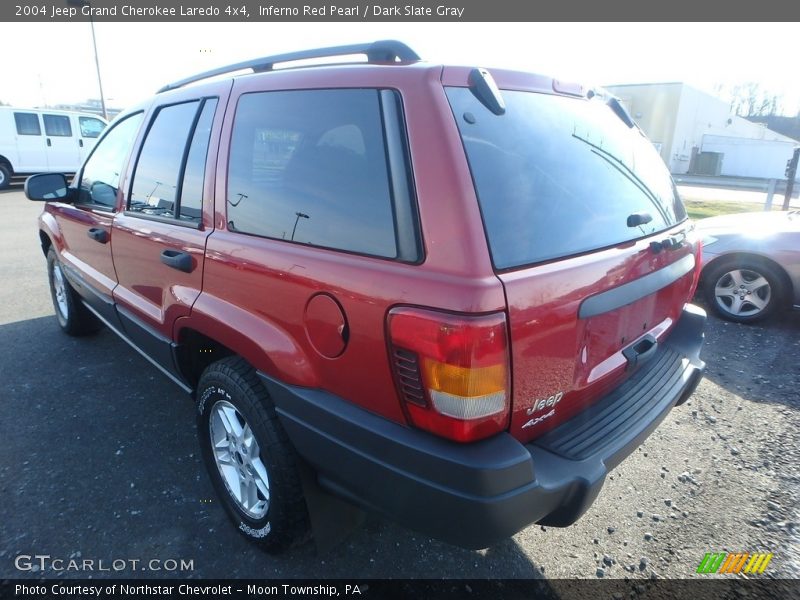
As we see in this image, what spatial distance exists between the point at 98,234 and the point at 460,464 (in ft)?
9.42

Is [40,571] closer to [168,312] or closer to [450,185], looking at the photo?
[168,312]

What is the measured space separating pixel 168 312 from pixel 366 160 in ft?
4.67

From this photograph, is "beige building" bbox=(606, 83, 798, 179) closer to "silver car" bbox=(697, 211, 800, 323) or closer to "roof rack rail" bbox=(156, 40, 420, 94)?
"silver car" bbox=(697, 211, 800, 323)

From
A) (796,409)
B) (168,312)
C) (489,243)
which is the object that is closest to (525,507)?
(489,243)

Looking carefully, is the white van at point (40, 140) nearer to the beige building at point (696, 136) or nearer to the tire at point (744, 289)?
the tire at point (744, 289)

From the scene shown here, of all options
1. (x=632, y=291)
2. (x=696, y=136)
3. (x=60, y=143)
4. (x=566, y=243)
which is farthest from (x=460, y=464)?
(x=696, y=136)

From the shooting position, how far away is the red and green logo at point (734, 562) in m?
2.14

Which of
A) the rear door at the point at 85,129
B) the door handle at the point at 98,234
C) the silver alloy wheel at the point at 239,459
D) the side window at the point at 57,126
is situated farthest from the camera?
the rear door at the point at 85,129

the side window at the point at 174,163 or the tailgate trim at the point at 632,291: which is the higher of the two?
the side window at the point at 174,163

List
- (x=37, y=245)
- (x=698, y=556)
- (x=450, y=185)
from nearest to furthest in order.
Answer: (x=450, y=185), (x=698, y=556), (x=37, y=245)

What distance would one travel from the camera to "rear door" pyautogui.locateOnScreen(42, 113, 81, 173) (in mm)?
15922

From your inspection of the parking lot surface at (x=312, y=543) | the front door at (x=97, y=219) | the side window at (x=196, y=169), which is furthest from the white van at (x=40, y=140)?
the side window at (x=196, y=169)

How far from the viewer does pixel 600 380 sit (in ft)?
6.21

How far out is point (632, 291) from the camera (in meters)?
1.88
